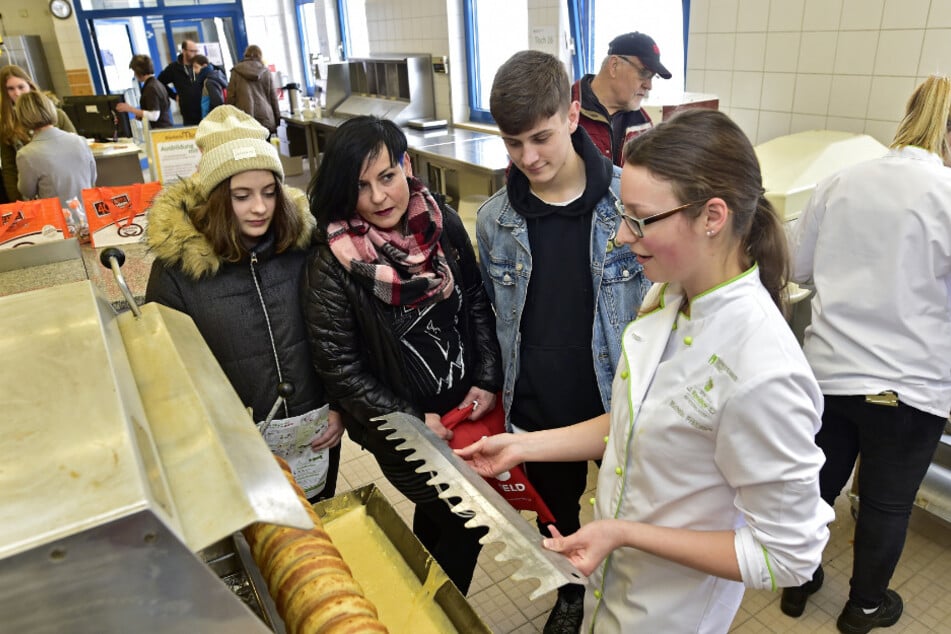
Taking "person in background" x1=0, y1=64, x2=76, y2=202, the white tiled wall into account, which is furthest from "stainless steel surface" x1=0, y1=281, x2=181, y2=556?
"person in background" x1=0, y1=64, x2=76, y2=202

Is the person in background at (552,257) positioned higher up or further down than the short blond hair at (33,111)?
further down

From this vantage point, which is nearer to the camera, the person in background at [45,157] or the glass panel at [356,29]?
the person in background at [45,157]

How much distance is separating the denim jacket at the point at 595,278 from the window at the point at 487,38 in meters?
4.57

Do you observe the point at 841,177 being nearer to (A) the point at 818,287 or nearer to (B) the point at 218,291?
(A) the point at 818,287

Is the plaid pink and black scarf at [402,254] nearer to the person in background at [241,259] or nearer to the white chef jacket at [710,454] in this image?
the person in background at [241,259]

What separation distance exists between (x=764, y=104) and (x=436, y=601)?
3.41 metres

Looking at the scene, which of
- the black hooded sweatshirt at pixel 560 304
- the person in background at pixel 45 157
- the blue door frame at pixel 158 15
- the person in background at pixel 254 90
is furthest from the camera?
the blue door frame at pixel 158 15

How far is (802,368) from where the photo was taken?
0.95 metres

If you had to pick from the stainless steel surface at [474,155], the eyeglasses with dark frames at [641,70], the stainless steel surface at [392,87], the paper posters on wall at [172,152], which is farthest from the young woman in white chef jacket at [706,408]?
the stainless steel surface at [392,87]

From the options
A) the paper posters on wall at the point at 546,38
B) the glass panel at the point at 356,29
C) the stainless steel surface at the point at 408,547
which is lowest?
the stainless steel surface at the point at 408,547

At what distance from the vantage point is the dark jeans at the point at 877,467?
1.84 m

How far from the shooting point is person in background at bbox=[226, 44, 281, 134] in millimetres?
6566

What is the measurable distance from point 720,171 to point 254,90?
6589 millimetres

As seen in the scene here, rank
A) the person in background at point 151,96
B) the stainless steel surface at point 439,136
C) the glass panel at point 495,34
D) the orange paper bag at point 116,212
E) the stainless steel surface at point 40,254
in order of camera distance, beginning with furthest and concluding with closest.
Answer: the person in background at point 151,96 → the glass panel at point 495,34 → the stainless steel surface at point 439,136 → the stainless steel surface at point 40,254 → the orange paper bag at point 116,212
